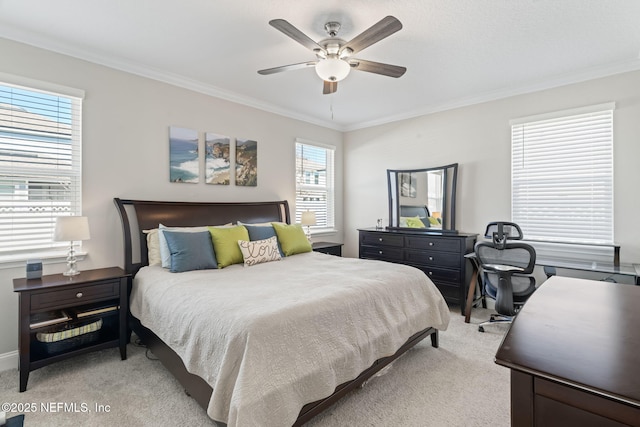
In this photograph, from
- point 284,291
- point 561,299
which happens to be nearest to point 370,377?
point 284,291

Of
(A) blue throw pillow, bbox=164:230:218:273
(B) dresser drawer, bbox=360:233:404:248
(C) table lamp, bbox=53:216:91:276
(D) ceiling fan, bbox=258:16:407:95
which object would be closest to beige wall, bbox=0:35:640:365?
(C) table lamp, bbox=53:216:91:276

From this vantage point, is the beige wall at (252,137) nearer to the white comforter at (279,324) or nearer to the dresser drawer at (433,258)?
the dresser drawer at (433,258)

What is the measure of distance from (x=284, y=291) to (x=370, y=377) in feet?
2.96

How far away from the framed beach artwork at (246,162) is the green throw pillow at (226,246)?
42.9 inches

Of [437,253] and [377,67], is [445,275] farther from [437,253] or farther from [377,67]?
[377,67]

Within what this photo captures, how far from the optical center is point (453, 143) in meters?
4.27

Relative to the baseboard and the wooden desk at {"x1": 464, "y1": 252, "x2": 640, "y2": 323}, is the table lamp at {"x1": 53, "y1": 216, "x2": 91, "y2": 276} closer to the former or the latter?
the baseboard

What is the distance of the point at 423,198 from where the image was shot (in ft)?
14.7

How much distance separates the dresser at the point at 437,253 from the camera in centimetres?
377

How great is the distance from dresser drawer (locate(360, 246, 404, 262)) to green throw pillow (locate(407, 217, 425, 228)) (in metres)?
0.49

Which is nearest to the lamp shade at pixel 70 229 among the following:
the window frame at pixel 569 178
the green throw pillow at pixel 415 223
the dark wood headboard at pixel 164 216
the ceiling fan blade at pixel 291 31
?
the dark wood headboard at pixel 164 216

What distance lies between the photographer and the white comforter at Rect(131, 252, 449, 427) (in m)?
1.49

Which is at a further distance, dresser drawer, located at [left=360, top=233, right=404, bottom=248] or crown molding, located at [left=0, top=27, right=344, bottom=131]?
dresser drawer, located at [left=360, top=233, right=404, bottom=248]

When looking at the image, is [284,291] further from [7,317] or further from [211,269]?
[7,317]
